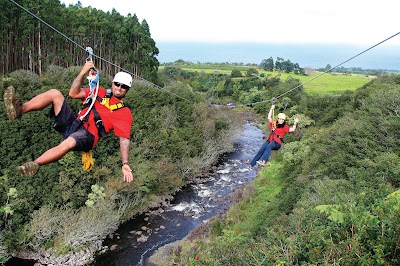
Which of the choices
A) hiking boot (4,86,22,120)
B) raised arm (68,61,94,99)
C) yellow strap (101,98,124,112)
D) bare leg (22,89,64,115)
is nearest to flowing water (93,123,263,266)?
yellow strap (101,98,124,112)

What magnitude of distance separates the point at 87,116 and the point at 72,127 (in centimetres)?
28

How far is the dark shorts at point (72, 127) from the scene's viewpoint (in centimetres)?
520

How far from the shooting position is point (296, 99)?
53.3m

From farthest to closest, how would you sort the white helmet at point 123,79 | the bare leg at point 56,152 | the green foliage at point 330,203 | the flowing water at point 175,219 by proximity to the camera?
the flowing water at point 175,219
the green foliage at point 330,203
the white helmet at point 123,79
the bare leg at point 56,152

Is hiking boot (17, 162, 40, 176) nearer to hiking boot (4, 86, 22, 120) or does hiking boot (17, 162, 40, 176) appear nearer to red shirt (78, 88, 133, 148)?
hiking boot (4, 86, 22, 120)

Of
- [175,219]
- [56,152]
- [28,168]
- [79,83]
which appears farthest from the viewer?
[175,219]

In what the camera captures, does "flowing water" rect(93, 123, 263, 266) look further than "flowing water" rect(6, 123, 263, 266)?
Yes

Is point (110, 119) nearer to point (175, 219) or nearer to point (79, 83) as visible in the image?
point (79, 83)

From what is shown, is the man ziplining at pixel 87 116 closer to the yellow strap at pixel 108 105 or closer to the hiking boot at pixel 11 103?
the yellow strap at pixel 108 105

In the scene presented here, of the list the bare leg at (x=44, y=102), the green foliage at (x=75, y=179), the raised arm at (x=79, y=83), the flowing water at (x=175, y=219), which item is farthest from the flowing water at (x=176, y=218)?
the bare leg at (x=44, y=102)

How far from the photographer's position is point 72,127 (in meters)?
5.35

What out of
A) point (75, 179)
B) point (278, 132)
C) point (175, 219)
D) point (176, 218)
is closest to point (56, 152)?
point (278, 132)

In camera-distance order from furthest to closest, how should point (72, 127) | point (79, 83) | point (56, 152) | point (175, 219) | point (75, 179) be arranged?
point (175, 219), point (75, 179), point (72, 127), point (79, 83), point (56, 152)

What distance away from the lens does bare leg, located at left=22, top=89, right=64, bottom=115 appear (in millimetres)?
4926
